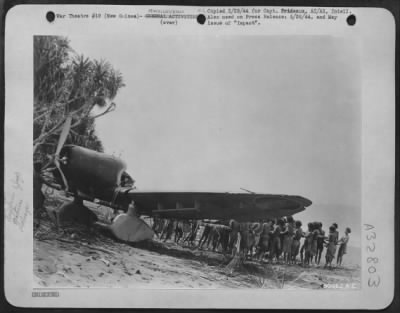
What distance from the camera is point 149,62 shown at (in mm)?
830

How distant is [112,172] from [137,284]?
0.20 meters

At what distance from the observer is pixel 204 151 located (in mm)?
831

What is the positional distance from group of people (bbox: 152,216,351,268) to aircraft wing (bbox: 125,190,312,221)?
0.5 inches

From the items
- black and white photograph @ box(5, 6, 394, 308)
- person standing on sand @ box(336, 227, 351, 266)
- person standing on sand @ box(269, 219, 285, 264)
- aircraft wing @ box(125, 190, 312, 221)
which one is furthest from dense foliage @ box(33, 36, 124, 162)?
person standing on sand @ box(336, 227, 351, 266)

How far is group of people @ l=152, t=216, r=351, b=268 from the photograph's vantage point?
2.71 feet

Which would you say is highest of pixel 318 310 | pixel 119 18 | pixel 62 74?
pixel 119 18

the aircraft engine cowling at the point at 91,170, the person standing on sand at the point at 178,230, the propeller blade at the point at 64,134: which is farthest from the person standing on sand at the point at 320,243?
the propeller blade at the point at 64,134

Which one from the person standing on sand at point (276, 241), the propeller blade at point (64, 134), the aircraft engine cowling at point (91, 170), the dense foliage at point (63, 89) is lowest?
the person standing on sand at point (276, 241)

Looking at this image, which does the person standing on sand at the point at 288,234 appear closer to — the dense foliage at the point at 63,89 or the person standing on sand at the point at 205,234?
the person standing on sand at the point at 205,234

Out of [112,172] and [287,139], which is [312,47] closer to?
[287,139]

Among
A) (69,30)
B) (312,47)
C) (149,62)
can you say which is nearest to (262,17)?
(312,47)

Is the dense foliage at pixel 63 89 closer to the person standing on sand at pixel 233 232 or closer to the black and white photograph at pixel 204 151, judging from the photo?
the black and white photograph at pixel 204 151

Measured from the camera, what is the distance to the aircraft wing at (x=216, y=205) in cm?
82

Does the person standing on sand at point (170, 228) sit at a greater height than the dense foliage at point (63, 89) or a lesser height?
lesser
